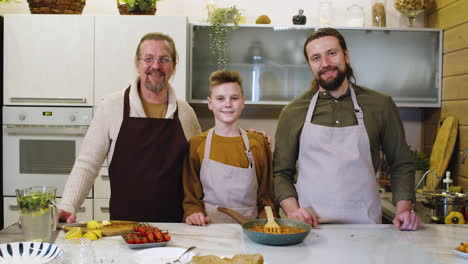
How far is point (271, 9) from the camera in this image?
3.65 meters

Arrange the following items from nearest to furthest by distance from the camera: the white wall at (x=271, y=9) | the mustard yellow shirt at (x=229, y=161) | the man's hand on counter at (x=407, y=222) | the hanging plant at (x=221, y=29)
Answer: the man's hand on counter at (x=407, y=222)
the mustard yellow shirt at (x=229, y=161)
the hanging plant at (x=221, y=29)
the white wall at (x=271, y=9)

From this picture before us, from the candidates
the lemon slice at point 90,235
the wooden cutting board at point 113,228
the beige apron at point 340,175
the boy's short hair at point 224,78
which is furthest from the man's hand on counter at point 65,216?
the beige apron at point 340,175

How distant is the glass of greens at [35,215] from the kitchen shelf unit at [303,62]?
2113 mm

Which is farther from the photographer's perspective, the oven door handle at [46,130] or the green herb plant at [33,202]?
the oven door handle at [46,130]

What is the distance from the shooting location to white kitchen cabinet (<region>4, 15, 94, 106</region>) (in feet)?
10.5

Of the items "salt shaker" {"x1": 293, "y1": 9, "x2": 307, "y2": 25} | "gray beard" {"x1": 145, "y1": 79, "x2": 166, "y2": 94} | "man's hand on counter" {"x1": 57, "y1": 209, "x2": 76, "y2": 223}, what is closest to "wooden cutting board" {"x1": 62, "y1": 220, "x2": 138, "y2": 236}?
"man's hand on counter" {"x1": 57, "y1": 209, "x2": 76, "y2": 223}

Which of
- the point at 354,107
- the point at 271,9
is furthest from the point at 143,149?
the point at 271,9

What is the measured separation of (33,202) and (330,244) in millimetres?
877

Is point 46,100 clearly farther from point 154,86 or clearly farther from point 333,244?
point 333,244

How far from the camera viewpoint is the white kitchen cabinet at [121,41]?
320cm

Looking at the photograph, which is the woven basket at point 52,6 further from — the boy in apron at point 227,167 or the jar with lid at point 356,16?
the jar with lid at point 356,16

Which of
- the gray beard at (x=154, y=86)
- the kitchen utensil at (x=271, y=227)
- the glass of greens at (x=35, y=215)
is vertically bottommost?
the kitchen utensil at (x=271, y=227)

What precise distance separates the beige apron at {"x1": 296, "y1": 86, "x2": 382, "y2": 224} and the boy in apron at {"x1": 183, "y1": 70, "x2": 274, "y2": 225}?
20 cm

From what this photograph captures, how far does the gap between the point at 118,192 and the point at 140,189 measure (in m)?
0.11
